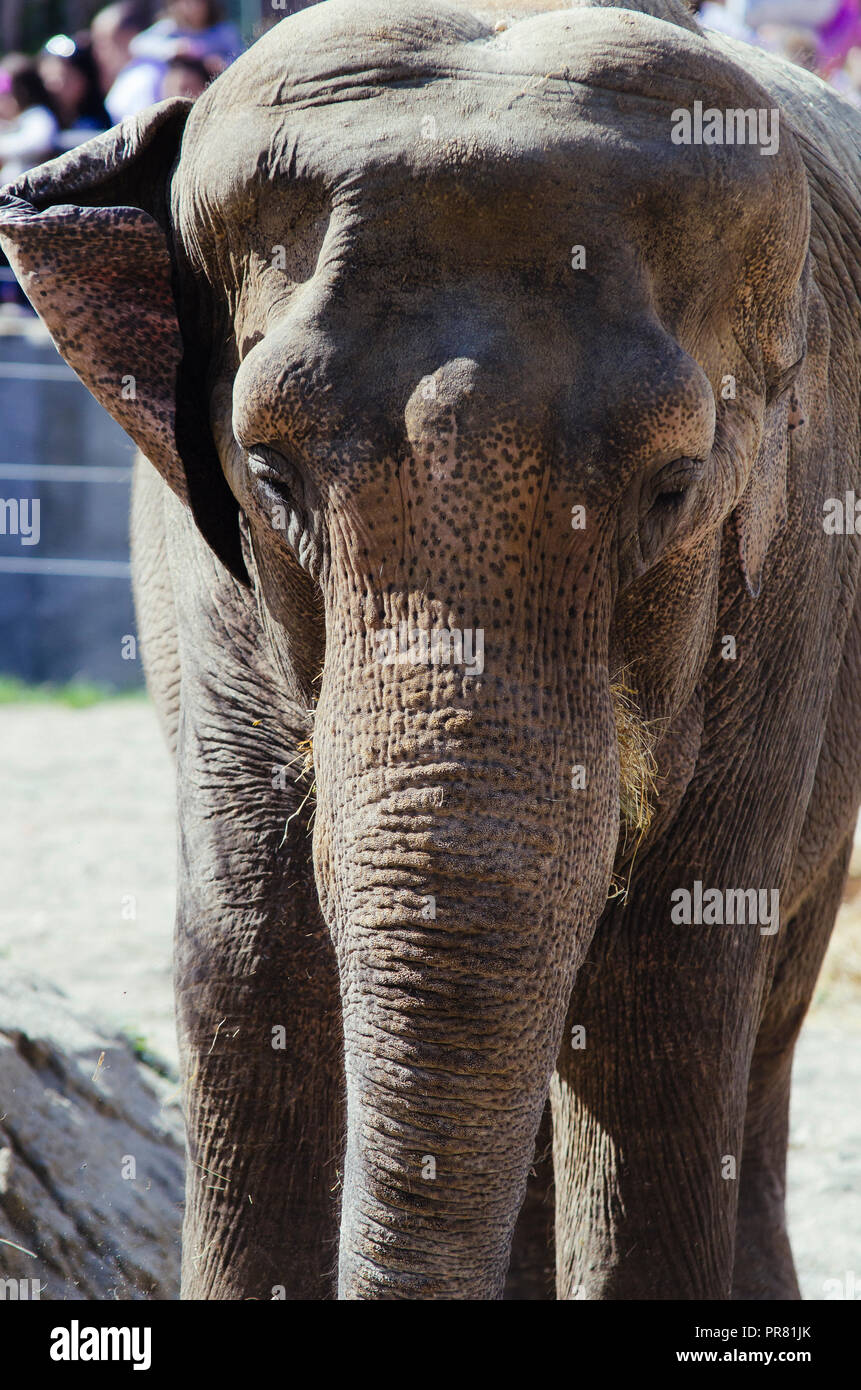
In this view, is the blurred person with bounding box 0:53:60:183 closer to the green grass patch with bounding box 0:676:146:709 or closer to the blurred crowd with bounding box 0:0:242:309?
the blurred crowd with bounding box 0:0:242:309

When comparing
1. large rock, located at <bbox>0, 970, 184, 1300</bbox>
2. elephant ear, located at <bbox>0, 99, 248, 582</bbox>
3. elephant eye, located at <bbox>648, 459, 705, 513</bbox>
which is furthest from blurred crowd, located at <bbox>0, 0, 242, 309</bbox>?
elephant eye, located at <bbox>648, 459, 705, 513</bbox>

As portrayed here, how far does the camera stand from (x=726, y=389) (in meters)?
2.19

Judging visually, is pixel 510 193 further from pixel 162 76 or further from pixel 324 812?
pixel 162 76

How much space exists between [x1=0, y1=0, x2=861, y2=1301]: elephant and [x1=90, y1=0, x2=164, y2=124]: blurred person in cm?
627

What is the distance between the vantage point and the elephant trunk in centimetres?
178

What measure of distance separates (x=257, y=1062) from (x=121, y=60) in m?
7.89

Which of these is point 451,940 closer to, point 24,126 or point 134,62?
point 134,62

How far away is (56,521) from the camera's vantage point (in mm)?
9750

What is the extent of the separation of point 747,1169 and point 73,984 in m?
2.49

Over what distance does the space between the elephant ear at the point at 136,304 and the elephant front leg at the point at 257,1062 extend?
0.48 metres

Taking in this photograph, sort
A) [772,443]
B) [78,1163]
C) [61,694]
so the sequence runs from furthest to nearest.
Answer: [61,694], [78,1163], [772,443]

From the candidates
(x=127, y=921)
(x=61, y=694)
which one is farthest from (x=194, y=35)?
(x=127, y=921)

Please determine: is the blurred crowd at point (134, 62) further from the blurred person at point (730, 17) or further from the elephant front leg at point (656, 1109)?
the elephant front leg at point (656, 1109)
